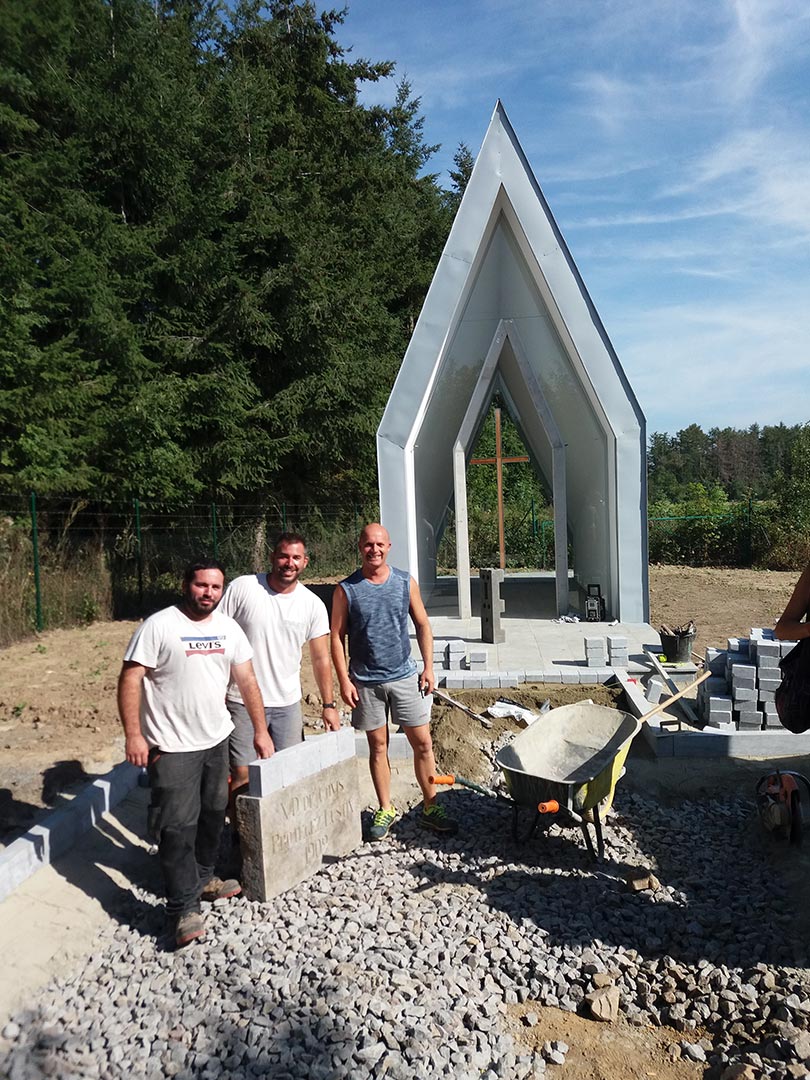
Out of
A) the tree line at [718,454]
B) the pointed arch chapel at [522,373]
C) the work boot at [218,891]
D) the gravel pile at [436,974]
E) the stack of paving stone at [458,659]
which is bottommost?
the gravel pile at [436,974]

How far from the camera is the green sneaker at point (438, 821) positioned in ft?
15.4

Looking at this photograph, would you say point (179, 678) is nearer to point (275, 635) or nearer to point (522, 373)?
point (275, 635)

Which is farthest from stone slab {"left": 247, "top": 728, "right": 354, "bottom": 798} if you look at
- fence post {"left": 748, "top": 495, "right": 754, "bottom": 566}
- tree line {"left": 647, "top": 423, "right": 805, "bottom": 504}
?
tree line {"left": 647, "top": 423, "right": 805, "bottom": 504}

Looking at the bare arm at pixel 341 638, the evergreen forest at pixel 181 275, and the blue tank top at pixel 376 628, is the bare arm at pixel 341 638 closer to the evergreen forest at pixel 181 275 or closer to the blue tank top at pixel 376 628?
the blue tank top at pixel 376 628

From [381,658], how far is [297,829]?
1036 mm

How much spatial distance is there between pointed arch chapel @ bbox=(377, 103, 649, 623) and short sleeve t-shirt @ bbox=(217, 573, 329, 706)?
5075 millimetres

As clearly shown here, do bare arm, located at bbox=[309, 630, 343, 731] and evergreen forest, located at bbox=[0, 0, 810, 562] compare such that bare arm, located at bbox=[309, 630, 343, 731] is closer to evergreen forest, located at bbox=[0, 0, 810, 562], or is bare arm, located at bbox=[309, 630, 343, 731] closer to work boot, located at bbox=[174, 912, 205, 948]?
work boot, located at bbox=[174, 912, 205, 948]

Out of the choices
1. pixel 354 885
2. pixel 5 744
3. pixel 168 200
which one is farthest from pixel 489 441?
pixel 354 885

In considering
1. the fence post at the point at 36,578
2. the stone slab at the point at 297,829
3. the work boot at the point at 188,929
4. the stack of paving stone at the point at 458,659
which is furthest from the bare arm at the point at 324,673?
the fence post at the point at 36,578

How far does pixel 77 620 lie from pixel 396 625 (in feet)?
33.1

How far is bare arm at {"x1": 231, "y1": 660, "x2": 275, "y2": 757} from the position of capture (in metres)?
3.90

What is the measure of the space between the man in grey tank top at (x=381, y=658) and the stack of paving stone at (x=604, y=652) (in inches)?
135

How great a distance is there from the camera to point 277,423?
A: 16.9 metres

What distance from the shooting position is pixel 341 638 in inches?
179
